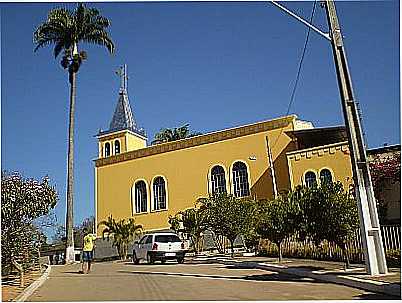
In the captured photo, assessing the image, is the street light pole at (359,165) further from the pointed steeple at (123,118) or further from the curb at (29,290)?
the pointed steeple at (123,118)

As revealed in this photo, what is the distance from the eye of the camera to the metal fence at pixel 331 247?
46.4 feet

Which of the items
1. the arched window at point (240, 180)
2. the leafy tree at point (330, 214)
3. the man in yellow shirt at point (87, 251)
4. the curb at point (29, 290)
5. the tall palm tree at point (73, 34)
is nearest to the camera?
the curb at point (29, 290)

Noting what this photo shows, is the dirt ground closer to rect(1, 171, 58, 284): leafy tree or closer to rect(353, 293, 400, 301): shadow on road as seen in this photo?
rect(1, 171, 58, 284): leafy tree

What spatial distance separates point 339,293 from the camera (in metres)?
9.73

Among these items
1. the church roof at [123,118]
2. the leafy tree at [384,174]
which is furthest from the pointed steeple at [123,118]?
the leafy tree at [384,174]

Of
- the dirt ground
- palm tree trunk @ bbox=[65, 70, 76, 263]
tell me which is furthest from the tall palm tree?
the dirt ground

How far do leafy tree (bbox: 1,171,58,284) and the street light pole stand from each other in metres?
6.46

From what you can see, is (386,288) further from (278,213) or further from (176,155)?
(176,155)

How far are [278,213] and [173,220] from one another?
1552 centimetres

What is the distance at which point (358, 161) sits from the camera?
11.6 meters

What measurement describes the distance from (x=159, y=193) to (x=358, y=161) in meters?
27.7

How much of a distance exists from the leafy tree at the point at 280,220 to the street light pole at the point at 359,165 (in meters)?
2.66

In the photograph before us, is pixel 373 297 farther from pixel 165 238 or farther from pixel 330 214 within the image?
pixel 165 238

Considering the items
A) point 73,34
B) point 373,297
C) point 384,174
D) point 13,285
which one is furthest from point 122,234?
point 373,297
